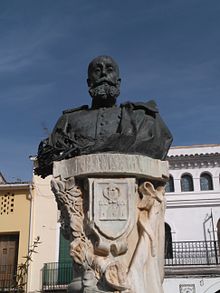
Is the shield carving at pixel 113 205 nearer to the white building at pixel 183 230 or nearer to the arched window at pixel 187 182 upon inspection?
the white building at pixel 183 230

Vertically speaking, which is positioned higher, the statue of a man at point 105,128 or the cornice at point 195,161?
the cornice at point 195,161

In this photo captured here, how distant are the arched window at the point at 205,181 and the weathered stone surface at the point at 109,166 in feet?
64.1

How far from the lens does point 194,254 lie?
21359 mm

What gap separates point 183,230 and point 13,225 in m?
8.10

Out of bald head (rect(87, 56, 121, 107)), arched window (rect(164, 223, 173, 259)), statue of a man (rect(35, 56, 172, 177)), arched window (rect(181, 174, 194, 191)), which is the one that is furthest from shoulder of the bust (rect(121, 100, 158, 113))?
arched window (rect(181, 174, 194, 191))

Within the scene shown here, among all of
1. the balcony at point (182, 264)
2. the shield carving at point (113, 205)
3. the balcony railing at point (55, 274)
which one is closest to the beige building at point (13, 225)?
the balcony railing at point (55, 274)

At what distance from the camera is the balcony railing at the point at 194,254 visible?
20844 millimetres

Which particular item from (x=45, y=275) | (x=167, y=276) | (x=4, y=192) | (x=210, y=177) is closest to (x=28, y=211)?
(x=4, y=192)

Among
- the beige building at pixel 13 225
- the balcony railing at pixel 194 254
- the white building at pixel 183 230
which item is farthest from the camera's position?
the balcony railing at pixel 194 254

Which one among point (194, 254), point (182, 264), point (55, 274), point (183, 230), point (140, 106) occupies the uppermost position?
point (183, 230)

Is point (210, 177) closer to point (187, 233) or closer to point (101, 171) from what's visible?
point (187, 233)

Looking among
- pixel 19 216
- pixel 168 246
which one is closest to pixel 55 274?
pixel 19 216

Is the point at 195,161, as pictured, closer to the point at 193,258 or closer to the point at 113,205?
the point at 193,258

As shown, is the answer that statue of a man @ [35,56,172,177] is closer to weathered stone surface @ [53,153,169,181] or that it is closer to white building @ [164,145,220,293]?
weathered stone surface @ [53,153,169,181]
